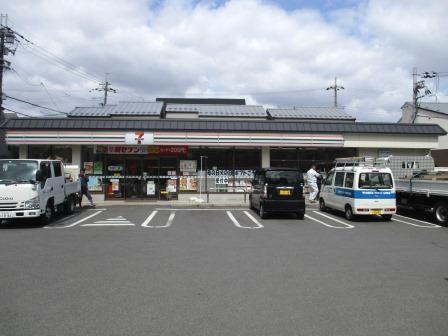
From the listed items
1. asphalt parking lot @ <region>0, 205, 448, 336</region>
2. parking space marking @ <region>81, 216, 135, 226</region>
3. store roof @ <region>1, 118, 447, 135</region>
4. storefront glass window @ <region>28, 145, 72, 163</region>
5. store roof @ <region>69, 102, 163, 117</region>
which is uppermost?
store roof @ <region>69, 102, 163, 117</region>

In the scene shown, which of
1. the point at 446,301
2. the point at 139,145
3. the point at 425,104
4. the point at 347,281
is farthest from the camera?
the point at 425,104

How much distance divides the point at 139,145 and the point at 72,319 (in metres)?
17.3

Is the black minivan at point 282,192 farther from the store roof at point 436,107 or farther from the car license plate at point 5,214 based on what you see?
the store roof at point 436,107

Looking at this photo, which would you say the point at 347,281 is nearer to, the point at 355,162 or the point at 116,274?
the point at 116,274

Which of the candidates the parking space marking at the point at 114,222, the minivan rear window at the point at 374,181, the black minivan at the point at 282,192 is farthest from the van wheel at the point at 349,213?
the parking space marking at the point at 114,222

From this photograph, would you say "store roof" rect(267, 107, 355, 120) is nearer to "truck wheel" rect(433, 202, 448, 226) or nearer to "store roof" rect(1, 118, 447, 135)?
"store roof" rect(1, 118, 447, 135)

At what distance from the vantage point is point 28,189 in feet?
39.5

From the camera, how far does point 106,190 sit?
21.8 metres

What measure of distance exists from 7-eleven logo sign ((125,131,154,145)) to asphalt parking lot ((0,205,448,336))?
9346mm

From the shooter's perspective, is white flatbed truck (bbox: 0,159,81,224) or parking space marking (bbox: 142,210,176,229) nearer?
white flatbed truck (bbox: 0,159,81,224)

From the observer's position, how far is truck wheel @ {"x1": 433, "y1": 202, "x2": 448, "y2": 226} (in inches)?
520

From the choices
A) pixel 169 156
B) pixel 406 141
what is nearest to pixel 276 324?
pixel 169 156

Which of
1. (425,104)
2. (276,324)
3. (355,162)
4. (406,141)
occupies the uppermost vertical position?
(425,104)

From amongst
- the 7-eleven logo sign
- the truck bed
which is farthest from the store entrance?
the truck bed
